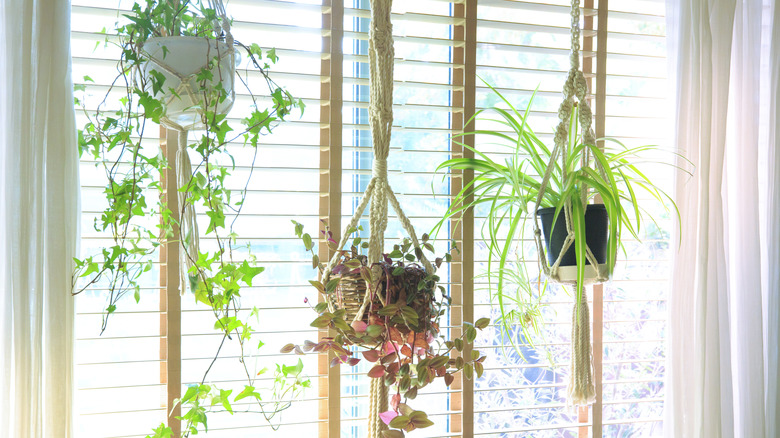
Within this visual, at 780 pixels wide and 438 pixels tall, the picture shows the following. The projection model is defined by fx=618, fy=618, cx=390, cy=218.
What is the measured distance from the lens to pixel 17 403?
1.36 meters

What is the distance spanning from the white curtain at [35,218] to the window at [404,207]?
0.39ft

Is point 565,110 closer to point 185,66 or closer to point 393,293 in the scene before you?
point 393,293

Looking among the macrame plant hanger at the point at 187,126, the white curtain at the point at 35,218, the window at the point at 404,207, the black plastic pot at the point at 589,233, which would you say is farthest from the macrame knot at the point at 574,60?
the white curtain at the point at 35,218

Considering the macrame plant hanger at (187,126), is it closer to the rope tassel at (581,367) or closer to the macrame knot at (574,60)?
the macrame knot at (574,60)

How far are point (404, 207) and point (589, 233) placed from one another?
58 centimetres

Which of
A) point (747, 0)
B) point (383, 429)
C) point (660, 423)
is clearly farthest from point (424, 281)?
point (747, 0)

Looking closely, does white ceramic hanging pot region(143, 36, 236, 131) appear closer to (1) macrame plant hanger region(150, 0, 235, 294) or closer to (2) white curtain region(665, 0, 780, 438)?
(1) macrame plant hanger region(150, 0, 235, 294)

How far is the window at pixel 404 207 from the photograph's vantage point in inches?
64.5

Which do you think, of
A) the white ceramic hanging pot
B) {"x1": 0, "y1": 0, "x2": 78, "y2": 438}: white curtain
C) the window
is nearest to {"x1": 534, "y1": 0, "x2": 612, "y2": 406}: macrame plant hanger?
the window

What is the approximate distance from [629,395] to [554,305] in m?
0.44

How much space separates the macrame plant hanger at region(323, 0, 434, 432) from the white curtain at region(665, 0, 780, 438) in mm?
997

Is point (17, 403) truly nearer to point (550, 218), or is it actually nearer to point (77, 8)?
point (77, 8)

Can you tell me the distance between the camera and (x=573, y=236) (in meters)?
1.48

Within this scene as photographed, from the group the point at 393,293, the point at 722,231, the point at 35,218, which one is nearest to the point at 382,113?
the point at 393,293
